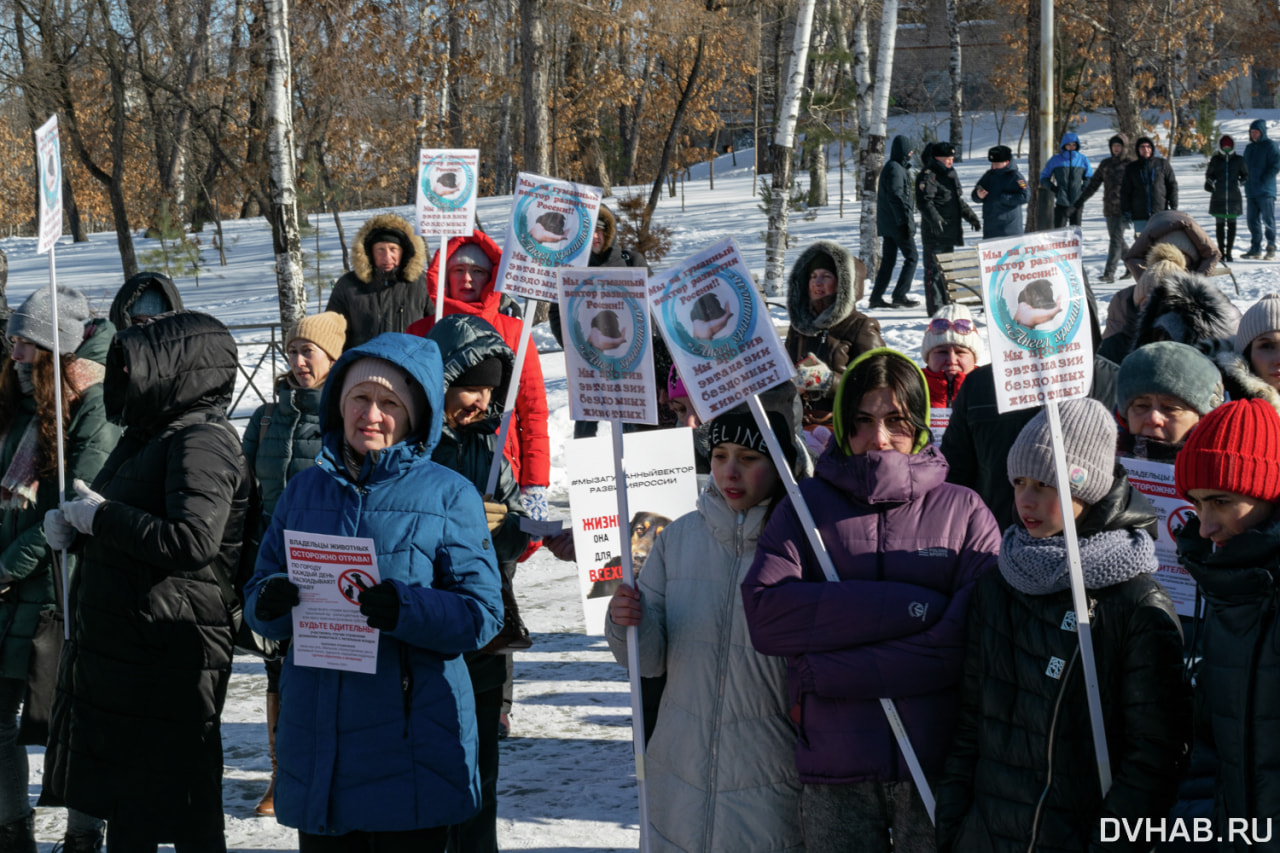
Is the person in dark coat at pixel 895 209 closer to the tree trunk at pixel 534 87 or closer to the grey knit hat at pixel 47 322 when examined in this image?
the tree trunk at pixel 534 87

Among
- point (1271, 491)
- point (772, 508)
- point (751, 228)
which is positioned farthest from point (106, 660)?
point (751, 228)

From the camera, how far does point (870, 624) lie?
114 inches

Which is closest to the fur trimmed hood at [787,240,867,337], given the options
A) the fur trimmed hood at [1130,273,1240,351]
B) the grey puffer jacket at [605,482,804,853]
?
the fur trimmed hood at [1130,273,1240,351]

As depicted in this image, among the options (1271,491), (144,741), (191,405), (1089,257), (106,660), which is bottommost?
(144,741)

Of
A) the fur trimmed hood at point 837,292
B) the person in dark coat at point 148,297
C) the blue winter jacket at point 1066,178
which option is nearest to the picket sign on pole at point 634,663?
the fur trimmed hood at point 837,292

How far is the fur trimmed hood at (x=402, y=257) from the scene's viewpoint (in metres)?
7.32

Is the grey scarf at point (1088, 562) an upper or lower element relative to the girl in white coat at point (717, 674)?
upper

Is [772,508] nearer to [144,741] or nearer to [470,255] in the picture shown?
[144,741]

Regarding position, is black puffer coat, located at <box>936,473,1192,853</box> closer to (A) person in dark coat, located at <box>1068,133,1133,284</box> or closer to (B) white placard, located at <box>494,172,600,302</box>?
(B) white placard, located at <box>494,172,600,302</box>

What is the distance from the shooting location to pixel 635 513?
4.12m

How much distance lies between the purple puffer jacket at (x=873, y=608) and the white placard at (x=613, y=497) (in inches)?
40.9

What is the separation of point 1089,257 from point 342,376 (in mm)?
16617

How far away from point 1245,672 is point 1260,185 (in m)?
17.0

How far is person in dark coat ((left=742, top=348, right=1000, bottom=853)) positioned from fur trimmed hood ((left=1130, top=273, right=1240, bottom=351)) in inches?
69.3
